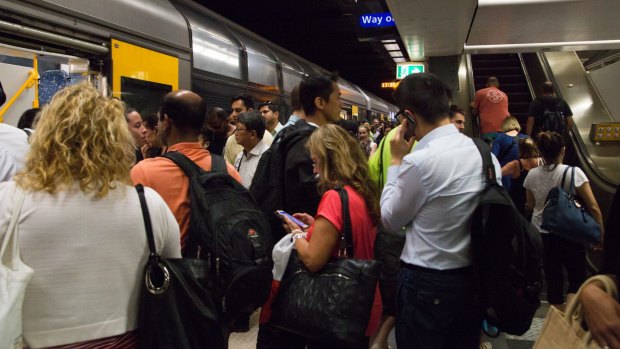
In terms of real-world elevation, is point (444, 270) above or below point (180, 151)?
below

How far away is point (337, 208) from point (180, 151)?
27.3 inches

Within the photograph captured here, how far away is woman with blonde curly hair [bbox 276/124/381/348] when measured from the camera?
2.01 meters

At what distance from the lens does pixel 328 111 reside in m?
2.87

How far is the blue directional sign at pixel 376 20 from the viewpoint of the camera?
7.63 metres

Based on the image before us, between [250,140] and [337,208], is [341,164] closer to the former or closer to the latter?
[337,208]

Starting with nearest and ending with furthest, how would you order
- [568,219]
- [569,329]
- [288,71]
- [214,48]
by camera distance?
[569,329] < [568,219] < [214,48] < [288,71]

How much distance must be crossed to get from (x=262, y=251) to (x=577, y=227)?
272 centimetres

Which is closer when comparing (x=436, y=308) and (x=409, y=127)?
(x=436, y=308)

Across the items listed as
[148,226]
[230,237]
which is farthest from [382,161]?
[148,226]

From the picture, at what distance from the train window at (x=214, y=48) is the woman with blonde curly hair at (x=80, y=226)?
413 cm

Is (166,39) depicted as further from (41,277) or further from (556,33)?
(556,33)

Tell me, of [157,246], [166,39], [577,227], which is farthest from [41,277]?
[166,39]

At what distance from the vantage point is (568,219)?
356cm

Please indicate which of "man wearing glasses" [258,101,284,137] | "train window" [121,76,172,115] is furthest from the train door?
"man wearing glasses" [258,101,284,137]
